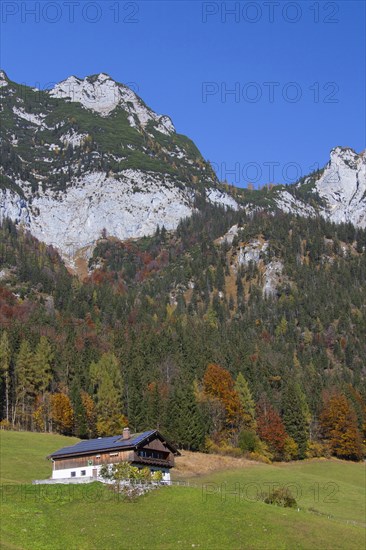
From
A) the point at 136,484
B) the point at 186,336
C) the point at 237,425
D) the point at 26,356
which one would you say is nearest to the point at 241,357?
the point at 186,336

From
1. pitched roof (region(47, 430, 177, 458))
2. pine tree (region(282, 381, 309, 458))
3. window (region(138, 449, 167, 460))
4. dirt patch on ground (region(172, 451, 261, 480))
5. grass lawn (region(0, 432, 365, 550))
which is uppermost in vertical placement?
pine tree (region(282, 381, 309, 458))

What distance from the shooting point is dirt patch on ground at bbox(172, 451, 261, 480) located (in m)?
95.6

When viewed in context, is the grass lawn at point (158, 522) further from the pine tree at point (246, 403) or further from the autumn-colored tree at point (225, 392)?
the autumn-colored tree at point (225, 392)

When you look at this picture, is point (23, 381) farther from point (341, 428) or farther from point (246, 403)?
point (341, 428)

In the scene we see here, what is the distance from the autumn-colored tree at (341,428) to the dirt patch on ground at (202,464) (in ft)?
89.1

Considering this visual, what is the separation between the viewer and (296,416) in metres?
131

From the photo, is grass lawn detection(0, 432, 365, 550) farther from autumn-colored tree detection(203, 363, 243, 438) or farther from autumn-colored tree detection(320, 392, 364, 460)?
autumn-colored tree detection(320, 392, 364, 460)

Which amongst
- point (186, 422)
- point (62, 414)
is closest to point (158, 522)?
point (186, 422)

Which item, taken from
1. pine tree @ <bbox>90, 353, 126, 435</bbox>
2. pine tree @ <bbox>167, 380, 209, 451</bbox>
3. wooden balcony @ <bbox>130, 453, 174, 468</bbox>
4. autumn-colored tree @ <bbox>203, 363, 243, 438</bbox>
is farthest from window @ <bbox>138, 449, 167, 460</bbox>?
autumn-colored tree @ <bbox>203, 363, 243, 438</bbox>

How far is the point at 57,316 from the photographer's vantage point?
642 feet

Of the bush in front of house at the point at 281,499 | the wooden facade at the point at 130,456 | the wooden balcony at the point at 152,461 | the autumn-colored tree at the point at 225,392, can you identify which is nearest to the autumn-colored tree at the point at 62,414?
the autumn-colored tree at the point at 225,392

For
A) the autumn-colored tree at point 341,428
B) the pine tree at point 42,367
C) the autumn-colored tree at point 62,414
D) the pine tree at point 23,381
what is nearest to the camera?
the autumn-colored tree at point 62,414

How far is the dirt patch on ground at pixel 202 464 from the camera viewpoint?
95.6 metres

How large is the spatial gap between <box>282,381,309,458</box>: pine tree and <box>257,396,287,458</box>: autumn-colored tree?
219cm
